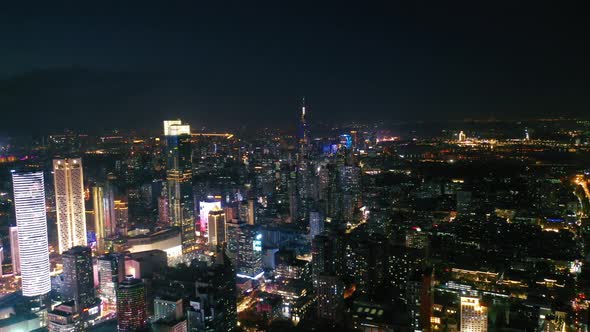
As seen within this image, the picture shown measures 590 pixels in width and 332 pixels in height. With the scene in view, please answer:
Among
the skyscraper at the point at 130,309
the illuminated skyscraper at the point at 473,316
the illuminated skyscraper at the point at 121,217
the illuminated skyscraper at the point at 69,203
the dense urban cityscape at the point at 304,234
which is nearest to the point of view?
the illuminated skyscraper at the point at 473,316

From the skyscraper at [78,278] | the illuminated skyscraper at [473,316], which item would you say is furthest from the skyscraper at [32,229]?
the illuminated skyscraper at [473,316]

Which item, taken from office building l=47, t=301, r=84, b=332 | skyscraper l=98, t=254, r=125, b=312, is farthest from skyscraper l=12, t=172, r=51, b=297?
office building l=47, t=301, r=84, b=332

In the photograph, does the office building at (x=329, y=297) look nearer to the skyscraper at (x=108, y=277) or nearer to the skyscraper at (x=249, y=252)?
the skyscraper at (x=249, y=252)

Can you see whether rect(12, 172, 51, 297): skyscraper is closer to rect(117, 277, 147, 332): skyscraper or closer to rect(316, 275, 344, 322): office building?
rect(117, 277, 147, 332): skyscraper

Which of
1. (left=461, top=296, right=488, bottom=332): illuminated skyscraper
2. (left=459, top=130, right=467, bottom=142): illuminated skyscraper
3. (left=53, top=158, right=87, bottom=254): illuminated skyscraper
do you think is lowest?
(left=461, top=296, right=488, bottom=332): illuminated skyscraper

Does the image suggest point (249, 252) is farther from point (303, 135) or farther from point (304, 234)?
point (303, 135)
